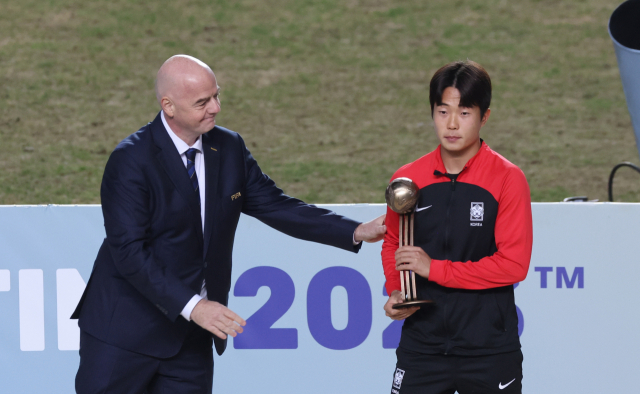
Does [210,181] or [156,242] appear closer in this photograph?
[156,242]

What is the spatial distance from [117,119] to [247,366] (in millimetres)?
6932

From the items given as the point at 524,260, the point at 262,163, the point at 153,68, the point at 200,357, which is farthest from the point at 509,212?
the point at 153,68

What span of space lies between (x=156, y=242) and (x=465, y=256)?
52.3 inches

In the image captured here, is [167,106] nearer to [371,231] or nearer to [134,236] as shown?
[134,236]

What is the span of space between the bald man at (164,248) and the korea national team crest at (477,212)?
604mm

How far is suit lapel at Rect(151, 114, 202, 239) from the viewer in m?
3.16

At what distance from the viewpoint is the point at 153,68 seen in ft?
38.6

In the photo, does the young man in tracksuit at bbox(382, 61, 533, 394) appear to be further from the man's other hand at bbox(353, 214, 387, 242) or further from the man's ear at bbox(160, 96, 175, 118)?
the man's ear at bbox(160, 96, 175, 118)

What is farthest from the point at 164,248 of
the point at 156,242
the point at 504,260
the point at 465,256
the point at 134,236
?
the point at 504,260

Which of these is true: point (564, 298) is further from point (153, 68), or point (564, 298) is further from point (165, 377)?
point (153, 68)

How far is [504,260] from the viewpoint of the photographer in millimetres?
2816

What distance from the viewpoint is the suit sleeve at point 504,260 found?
9.23ft

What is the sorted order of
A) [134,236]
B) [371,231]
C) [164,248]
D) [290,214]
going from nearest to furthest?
[134,236]
[164,248]
[371,231]
[290,214]

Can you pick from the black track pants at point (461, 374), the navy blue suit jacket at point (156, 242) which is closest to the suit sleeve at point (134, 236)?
the navy blue suit jacket at point (156, 242)
